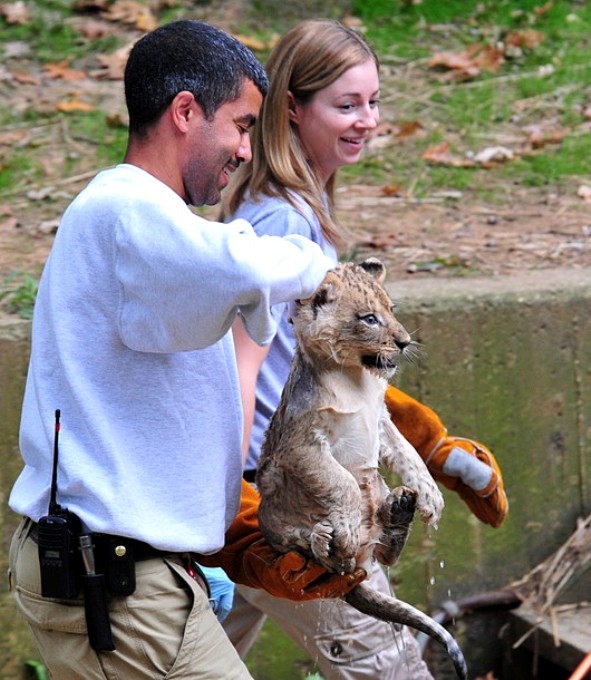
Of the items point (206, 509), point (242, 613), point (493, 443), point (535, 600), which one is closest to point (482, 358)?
point (493, 443)

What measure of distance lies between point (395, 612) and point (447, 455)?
0.62 meters

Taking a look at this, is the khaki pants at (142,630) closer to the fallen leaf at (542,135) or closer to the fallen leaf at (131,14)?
the fallen leaf at (542,135)

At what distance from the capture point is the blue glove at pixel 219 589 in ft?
11.8

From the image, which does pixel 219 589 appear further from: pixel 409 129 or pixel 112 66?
pixel 112 66

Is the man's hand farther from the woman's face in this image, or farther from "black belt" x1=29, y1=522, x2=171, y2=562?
the woman's face

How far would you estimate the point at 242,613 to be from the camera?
4.21m

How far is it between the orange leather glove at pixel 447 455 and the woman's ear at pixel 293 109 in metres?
0.98

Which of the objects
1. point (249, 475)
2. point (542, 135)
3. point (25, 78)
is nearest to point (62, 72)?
point (25, 78)

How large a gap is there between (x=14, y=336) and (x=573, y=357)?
2.49m

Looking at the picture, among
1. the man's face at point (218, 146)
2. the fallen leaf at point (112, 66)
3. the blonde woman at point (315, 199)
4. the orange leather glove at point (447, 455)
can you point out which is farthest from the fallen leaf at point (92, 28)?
the man's face at point (218, 146)

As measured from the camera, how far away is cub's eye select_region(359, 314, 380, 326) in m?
3.07

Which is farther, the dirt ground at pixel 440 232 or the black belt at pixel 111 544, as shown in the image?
the dirt ground at pixel 440 232

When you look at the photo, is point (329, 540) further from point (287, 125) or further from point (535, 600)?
point (535, 600)

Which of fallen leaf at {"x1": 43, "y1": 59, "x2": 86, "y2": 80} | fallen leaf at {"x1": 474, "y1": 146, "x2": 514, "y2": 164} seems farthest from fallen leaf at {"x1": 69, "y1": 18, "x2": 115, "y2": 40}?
fallen leaf at {"x1": 474, "y1": 146, "x2": 514, "y2": 164}
